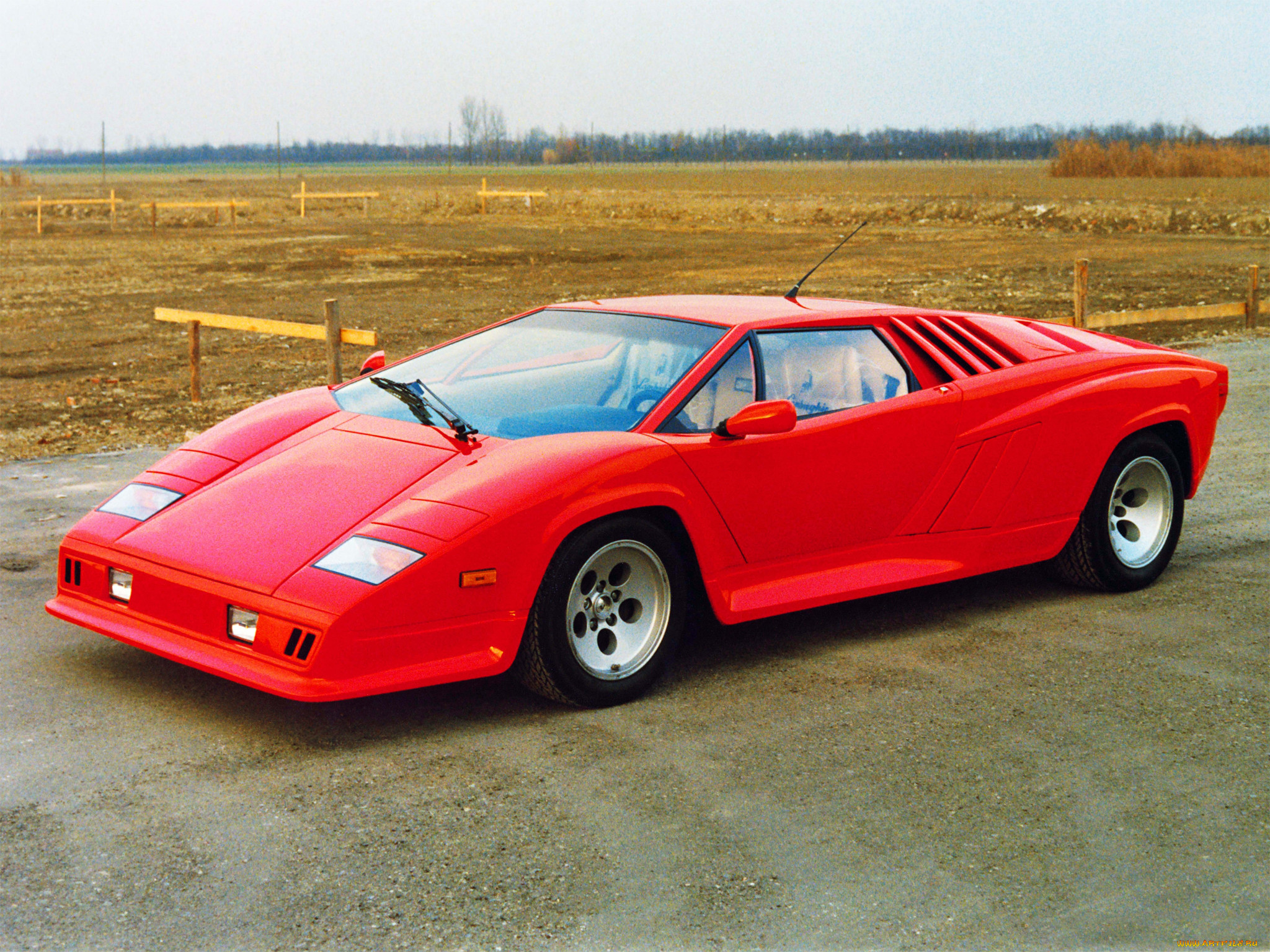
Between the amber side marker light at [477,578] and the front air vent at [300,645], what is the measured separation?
48 centimetres

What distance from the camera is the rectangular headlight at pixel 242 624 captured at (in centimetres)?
426

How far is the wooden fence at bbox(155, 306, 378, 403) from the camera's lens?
986cm

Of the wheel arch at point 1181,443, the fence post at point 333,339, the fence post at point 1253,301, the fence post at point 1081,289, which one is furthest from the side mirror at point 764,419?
the fence post at point 1253,301

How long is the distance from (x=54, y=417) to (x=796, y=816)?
1025cm

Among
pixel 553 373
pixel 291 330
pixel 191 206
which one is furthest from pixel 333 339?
pixel 191 206

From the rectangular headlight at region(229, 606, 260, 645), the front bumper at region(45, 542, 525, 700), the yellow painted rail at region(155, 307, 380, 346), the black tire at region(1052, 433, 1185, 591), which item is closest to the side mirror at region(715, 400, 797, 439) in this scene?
the front bumper at region(45, 542, 525, 700)

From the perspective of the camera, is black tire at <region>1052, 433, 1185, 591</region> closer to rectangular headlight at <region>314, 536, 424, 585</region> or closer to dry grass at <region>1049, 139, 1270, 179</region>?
rectangular headlight at <region>314, 536, 424, 585</region>

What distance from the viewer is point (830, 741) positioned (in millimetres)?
4449

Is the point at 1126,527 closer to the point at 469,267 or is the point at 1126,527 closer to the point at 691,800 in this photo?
the point at 691,800

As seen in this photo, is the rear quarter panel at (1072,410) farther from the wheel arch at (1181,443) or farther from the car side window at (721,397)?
the car side window at (721,397)

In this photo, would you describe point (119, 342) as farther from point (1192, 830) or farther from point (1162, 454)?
point (1192, 830)

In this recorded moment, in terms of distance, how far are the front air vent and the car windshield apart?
110 cm


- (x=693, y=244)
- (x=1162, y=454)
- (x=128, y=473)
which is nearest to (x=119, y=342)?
(x=128, y=473)

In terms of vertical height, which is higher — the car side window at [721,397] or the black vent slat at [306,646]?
the car side window at [721,397]
